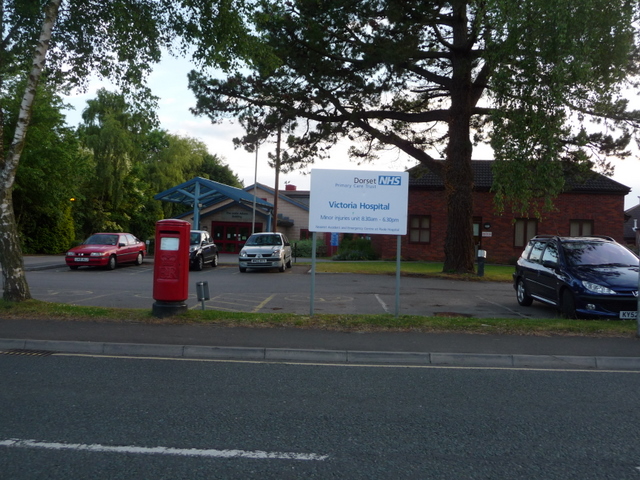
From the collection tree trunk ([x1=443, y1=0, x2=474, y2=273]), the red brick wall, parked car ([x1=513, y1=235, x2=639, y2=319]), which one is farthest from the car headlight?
the red brick wall

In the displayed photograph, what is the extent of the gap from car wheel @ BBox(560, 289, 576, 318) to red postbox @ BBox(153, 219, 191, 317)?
7.13 metres

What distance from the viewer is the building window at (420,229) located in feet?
113

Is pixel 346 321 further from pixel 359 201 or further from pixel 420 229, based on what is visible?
pixel 420 229

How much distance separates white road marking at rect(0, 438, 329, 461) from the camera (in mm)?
4207

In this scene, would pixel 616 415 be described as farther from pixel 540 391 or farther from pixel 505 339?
pixel 505 339

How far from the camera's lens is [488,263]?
33.5 metres

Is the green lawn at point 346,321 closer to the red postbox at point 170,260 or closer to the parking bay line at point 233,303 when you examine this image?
the red postbox at point 170,260

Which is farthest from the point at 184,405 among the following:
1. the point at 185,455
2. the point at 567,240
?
the point at 567,240

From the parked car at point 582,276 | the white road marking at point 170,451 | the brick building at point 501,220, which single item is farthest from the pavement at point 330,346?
the brick building at point 501,220

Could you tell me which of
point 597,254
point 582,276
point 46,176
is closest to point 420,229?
point 46,176

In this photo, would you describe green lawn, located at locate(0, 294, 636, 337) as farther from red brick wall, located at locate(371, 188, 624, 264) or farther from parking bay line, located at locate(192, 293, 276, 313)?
red brick wall, located at locate(371, 188, 624, 264)

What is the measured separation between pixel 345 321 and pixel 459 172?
1390 cm

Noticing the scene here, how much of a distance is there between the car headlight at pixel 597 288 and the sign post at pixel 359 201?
136 inches

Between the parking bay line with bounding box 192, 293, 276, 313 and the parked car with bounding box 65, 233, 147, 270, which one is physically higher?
the parked car with bounding box 65, 233, 147, 270
